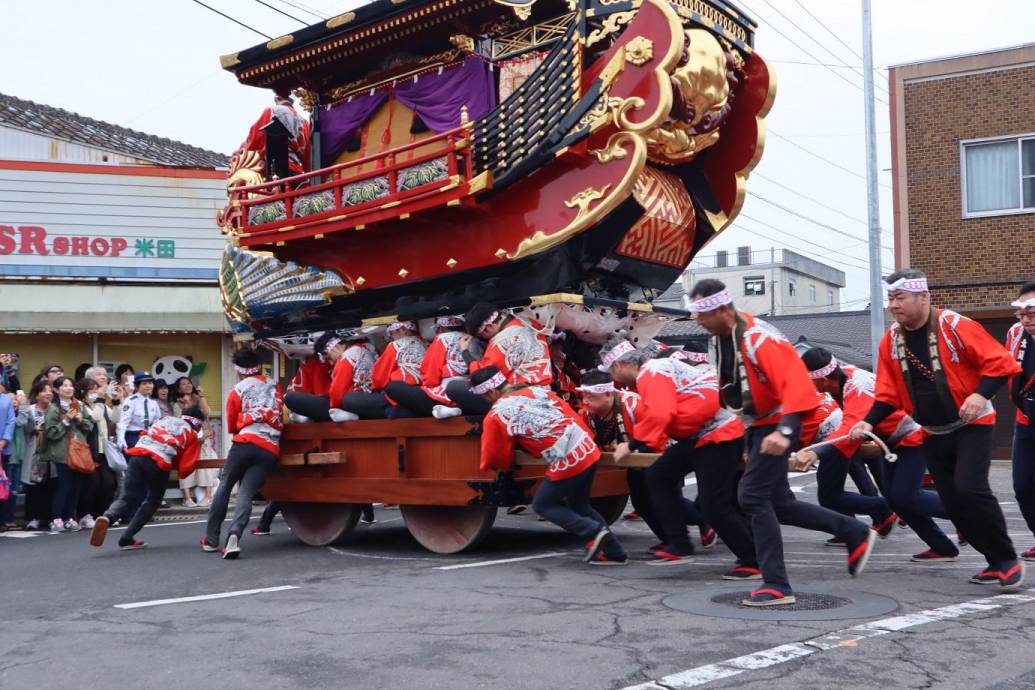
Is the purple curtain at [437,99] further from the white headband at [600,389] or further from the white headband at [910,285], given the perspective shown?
the white headband at [910,285]

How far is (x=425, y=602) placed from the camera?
6227mm

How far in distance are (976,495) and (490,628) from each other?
2801mm

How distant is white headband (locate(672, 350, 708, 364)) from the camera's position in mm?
7946

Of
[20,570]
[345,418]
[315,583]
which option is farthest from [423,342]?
[20,570]

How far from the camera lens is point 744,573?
6.66m

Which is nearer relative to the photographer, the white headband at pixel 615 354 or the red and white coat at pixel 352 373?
the white headband at pixel 615 354

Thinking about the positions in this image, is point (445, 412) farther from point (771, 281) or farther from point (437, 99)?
point (771, 281)

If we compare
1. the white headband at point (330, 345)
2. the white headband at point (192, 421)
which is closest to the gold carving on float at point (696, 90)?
the white headband at point (330, 345)

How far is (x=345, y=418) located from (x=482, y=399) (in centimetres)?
155

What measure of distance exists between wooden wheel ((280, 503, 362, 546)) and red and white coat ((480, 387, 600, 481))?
2.03m

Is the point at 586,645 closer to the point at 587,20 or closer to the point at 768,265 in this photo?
the point at 587,20

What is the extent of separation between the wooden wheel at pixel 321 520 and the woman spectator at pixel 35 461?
352 cm

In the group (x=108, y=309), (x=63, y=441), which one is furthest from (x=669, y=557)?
(x=108, y=309)

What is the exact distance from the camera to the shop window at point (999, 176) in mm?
20672
